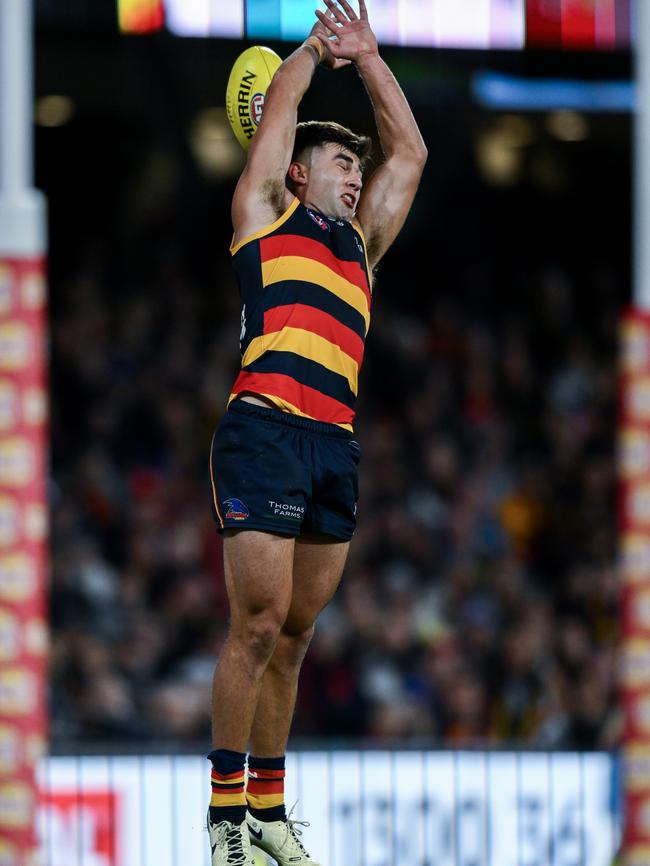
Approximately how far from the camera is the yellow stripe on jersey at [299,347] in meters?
5.26

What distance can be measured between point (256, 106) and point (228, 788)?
2.35 metres

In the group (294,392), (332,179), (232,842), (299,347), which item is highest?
(332,179)

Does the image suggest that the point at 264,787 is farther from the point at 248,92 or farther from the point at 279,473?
the point at 248,92

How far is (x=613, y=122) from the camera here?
14000 millimetres

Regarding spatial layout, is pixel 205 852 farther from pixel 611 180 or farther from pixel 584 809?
pixel 611 180

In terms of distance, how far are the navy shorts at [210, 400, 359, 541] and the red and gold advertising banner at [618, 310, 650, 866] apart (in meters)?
1.07

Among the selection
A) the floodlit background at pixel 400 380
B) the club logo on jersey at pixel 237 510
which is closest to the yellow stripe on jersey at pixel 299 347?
the club logo on jersey at pixel 237 510

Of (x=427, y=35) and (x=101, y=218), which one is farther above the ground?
(x=427, y=35)

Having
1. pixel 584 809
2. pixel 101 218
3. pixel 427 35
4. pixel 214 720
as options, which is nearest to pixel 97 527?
pixel 101 218

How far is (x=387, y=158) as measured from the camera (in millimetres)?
5730

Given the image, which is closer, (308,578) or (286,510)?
(286,510)

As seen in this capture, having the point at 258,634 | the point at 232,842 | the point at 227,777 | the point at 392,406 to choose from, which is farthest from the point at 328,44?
the point at 392,406

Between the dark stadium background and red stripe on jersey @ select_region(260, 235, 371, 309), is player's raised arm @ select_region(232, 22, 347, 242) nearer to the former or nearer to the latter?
red stripe on jersey @ select_region(260, 235, 371, 309)

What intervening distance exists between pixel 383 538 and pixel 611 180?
4.92m
